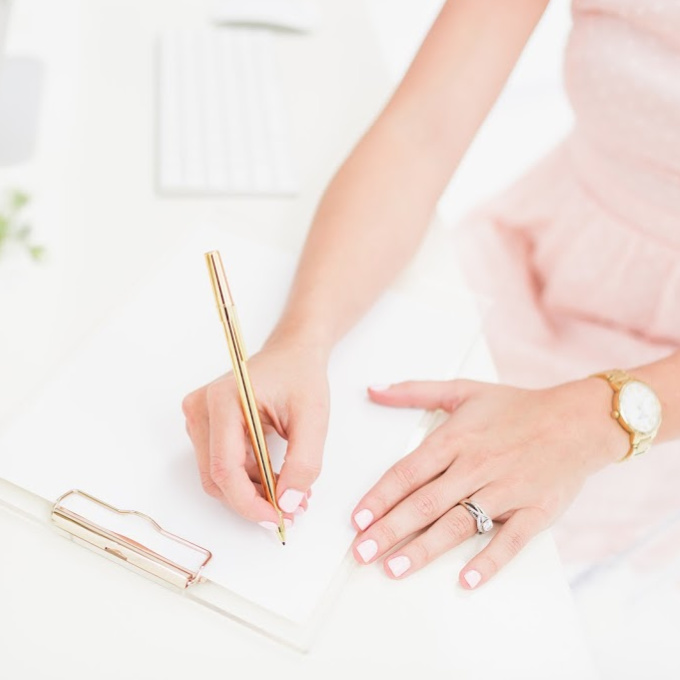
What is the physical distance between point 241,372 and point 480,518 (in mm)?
205

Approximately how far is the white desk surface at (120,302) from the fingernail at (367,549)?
0.4 inches

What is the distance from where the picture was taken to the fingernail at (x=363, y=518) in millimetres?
559

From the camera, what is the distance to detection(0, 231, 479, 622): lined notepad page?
54 centimetres

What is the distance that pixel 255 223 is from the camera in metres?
0.82

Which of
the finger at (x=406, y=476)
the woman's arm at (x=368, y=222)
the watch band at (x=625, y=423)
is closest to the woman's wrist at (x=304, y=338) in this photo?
the woman's arm at (x=368, y=222)

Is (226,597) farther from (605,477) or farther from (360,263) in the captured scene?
(605,477)

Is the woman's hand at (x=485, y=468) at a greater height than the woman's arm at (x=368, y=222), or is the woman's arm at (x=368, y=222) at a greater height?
the woman's arm at (x=368, y=222)

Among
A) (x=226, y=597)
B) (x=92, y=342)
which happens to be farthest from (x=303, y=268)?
(x=226, y=597)

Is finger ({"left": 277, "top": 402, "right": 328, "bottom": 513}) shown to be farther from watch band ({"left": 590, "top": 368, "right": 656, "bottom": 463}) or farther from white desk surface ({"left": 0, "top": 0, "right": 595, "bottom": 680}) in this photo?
watch band ({"left": 590, "top": 368, "right": 656, "bottom": 463})

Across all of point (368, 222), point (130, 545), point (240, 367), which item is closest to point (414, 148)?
point (368, 222)

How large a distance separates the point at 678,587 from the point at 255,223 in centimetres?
84

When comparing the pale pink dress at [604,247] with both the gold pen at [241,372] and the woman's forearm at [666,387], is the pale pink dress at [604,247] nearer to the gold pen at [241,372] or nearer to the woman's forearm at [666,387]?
the woman's forearm at [666,387]

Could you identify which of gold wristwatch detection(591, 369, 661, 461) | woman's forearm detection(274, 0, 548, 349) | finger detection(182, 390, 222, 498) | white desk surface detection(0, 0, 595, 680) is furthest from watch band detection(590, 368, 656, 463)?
finger detection(182, 390, 222, 498)

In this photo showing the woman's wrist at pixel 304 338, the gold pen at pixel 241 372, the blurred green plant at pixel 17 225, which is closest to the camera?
the gold pen at pixel 241 372
